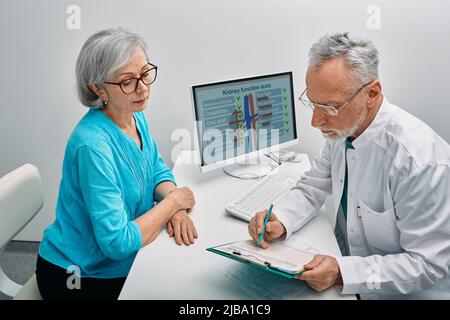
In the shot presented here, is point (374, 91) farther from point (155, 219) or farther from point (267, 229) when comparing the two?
point (155, 219)

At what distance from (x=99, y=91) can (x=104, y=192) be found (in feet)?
1.15

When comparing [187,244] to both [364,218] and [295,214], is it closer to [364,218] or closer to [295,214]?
[295,214]

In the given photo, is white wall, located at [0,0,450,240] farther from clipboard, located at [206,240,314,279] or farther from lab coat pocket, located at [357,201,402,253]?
clipboard, located at [206,240,314,279]

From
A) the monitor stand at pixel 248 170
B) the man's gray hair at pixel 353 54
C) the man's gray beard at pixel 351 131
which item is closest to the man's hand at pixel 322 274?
the man's gray beard at pixel 351 131

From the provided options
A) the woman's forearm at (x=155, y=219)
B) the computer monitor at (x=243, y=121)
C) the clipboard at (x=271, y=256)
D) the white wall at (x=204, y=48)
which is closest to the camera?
the clipboard at (x=271, y=256)

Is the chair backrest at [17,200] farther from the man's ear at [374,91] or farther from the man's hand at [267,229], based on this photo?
the man's ear at [374,91]

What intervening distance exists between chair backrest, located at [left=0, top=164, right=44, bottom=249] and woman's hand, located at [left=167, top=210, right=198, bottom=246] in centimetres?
50

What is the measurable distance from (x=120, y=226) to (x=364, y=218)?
2.39 feet

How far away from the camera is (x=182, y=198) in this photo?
155 centimetres

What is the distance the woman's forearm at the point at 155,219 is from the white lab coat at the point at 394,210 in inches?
14.1

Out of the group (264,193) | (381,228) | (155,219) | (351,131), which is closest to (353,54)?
(351,131)

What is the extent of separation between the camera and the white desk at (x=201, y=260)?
1.13 meters

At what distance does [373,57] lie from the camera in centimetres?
122

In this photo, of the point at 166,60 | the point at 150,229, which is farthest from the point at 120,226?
the point at 166,60
